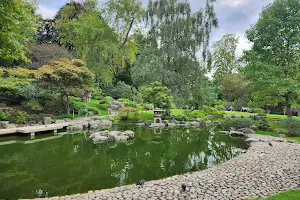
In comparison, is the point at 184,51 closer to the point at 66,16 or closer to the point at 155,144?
the point at 155,144

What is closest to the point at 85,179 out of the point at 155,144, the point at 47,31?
the point at 155,144

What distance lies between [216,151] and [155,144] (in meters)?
2.48

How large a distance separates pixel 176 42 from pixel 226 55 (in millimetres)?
17052

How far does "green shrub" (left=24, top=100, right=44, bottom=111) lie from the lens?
13596 millimetres

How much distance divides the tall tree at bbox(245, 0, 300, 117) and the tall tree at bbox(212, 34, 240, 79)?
17.5m

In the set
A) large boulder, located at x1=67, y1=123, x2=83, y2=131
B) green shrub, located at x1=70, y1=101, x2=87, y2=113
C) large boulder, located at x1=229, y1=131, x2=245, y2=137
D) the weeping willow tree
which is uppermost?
the weeping willow tree

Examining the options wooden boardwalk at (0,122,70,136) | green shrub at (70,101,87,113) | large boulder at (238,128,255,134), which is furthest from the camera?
green shrub at (70,101,87,113)

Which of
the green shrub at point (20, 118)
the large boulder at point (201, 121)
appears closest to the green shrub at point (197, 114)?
A: the large boulder at point (201, 121)

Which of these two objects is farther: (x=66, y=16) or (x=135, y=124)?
(x=66, y=16)

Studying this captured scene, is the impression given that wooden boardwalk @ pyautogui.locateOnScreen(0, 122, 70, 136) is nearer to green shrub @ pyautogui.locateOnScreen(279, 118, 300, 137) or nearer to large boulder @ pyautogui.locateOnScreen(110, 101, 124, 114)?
large boulder @ pyautogui.locateOnScreen(110, 101, 124, 114)

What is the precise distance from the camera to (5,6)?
357 centimetres

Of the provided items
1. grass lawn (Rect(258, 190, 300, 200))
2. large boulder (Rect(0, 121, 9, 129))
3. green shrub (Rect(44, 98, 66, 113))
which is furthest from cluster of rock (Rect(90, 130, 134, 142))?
grass lawn (Rect(258, 190, 300, 200))

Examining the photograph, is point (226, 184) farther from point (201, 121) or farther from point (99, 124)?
point (201, 121)

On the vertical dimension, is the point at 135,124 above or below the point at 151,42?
below
